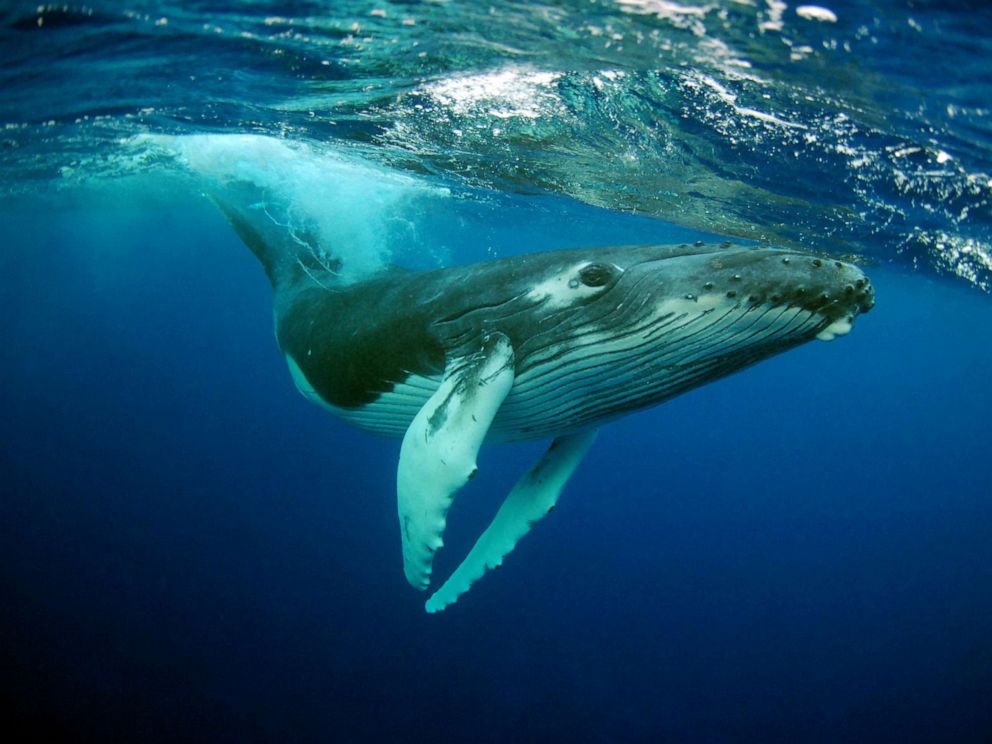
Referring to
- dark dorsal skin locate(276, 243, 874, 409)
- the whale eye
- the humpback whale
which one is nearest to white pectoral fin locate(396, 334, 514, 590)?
the humpback whale

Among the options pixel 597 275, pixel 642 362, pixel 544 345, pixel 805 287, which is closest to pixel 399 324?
pixel 544 345

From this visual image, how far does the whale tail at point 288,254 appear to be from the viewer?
719 cm

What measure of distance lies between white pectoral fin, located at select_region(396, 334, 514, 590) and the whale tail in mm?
3472

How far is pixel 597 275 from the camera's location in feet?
11.8

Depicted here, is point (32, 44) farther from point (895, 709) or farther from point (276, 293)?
point (895, 709)

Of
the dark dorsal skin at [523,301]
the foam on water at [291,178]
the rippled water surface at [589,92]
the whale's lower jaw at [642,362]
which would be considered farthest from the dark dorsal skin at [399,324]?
the foam on water at [291,178]

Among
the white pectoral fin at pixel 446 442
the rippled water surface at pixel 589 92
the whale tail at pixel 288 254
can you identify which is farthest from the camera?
the whale tail at pixel 288 254

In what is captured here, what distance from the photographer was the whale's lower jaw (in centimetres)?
304

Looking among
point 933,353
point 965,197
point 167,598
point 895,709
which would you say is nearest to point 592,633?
→ point 895,709

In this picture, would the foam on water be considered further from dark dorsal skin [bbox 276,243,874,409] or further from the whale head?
the whale head

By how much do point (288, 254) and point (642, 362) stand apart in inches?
228

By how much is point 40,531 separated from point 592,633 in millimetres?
15502

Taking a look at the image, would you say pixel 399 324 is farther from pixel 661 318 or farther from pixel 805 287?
pixel 805 287

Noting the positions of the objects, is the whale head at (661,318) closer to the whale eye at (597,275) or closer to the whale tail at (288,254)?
the whale eye at (597,275)
